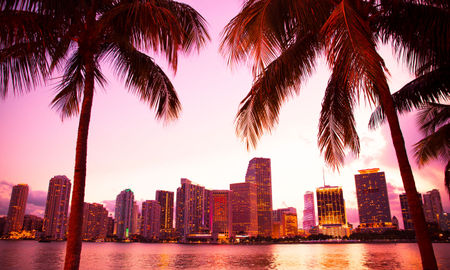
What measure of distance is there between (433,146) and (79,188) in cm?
930

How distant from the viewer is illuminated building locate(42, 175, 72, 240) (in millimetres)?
168750

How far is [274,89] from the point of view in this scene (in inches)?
Answer: 194

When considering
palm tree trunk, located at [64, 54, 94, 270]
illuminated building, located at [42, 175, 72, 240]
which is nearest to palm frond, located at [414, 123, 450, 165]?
palm tree trunk, located at [64, 54, 94, 270]

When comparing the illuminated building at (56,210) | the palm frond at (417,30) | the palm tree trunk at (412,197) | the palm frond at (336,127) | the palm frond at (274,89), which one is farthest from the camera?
the illuminated building at (56,210)

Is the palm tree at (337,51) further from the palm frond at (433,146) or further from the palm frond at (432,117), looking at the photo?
the palm frond at (432,117)

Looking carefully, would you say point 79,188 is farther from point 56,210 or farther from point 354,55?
point 56,210

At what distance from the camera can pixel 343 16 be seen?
267 cm

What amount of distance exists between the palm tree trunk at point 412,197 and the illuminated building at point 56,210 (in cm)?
19377

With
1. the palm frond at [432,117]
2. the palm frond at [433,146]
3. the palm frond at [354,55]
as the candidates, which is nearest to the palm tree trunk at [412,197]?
the palm frond at [354,55]

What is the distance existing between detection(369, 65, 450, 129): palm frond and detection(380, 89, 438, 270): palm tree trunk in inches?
102

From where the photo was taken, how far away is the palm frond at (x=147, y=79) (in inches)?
226

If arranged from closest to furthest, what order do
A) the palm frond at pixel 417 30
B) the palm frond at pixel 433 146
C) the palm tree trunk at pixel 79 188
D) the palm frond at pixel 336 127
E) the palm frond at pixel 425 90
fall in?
the palm frond at pixel 417 30
the palm tree trunk at pixel 79 188
the palm frond at pixel 336 127
the palm frond at pixel 425 90
the palm frond at pixel 433 146

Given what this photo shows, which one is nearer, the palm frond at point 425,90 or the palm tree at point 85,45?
the palm tree at point 85,45

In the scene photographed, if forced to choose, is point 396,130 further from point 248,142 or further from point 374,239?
point 374,239
